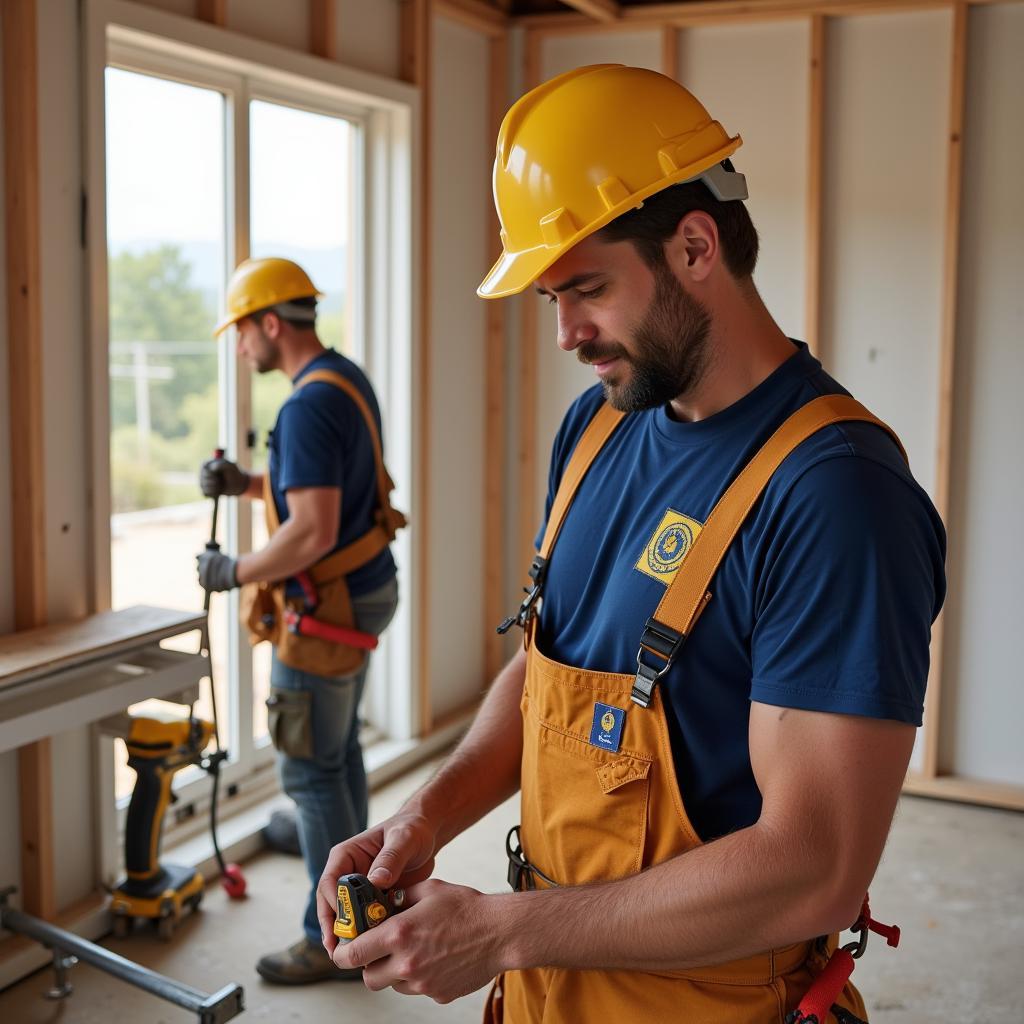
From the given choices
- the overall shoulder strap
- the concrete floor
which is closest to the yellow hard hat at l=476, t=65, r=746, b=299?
the overall shoulder strap

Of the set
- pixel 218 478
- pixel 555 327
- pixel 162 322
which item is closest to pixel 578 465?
pixel 218 478

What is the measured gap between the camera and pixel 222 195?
12.7ft

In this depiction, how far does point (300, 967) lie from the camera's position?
3119 mm

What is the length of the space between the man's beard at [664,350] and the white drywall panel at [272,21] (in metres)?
2.79

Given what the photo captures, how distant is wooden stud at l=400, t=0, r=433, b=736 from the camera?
14.5 ft

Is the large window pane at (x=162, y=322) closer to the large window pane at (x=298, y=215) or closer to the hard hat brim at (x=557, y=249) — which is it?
the large window pane at (x=298, y=215)

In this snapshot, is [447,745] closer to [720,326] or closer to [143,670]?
[143,670]

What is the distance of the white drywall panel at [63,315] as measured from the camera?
2.95 metres

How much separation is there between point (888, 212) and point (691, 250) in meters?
3.48

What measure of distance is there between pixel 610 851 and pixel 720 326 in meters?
0.60

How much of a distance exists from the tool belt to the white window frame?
0.43 metres

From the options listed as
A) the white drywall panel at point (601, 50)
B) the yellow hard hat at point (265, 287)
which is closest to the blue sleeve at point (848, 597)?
the yellow hard hat at point (265, 287)

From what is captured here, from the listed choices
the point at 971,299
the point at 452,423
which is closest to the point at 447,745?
the point at 452,423

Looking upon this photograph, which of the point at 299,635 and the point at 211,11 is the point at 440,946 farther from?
the point at 211,11
